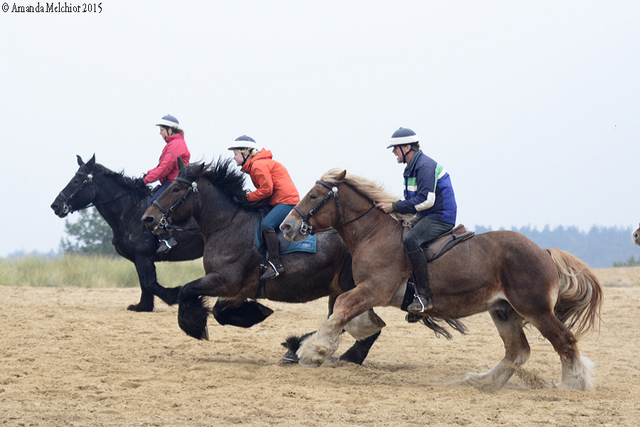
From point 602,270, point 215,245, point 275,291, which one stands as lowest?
point 602,270

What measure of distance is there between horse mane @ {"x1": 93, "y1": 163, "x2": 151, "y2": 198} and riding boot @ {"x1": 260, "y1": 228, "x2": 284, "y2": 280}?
4099 millimetres

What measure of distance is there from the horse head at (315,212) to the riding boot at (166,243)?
417 cm

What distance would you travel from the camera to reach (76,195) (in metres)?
10.7

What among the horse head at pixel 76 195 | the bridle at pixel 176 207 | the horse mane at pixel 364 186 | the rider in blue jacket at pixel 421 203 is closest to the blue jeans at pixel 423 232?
the rider in blue jacket at pixel 421 203

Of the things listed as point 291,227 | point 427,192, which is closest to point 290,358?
point 291,227

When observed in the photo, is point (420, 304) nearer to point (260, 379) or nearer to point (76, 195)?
point (260, 379)

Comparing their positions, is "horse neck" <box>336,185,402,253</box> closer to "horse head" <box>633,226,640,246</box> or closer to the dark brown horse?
the dark brown horse

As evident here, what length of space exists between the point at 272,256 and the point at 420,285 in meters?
1.73

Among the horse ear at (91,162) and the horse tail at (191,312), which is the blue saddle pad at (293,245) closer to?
the horse tail at (191,312)

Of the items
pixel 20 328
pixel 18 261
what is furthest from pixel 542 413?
pixel 18 261

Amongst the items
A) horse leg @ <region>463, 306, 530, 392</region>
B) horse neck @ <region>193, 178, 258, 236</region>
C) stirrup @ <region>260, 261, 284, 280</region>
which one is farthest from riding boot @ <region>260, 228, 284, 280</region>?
horse leg @ <region>463, 306, 530, 392</region>

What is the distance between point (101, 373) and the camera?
656 cm

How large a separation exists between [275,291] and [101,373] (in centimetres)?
191

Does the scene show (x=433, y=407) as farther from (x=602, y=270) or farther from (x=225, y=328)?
(x=602, y=270)
